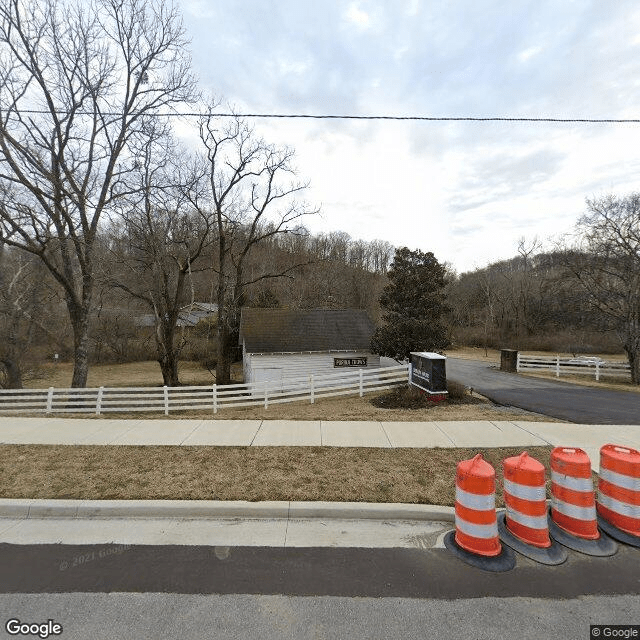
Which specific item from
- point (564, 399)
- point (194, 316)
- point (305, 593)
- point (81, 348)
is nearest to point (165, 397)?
point (81, 348)

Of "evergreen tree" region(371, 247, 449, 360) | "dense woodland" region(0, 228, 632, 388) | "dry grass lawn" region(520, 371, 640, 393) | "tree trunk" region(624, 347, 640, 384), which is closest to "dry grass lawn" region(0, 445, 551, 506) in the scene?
"evergreen tree" region(371, 247, 449, 360)

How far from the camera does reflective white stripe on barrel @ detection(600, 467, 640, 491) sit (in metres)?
3.61

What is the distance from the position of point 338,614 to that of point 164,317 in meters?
20.4

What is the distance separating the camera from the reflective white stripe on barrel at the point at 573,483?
3.56 m

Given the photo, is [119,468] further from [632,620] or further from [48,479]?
[632,620]

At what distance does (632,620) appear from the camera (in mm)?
2654

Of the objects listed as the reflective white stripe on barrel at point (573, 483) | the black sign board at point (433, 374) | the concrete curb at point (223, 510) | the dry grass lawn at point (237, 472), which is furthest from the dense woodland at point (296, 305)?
the reflective white stripe on barrel at point (573, 483)

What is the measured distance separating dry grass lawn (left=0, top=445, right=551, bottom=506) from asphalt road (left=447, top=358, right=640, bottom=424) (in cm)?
435

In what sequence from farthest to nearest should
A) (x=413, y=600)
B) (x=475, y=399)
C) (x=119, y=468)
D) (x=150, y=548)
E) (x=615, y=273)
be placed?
(x=615, y=273), (x=475, y=399), (x=119, y=468), (x=150, y=548), (x=413, y=600)

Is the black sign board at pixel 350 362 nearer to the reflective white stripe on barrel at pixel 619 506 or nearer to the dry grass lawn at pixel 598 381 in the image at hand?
the dry grass lawn at pixel 598 381

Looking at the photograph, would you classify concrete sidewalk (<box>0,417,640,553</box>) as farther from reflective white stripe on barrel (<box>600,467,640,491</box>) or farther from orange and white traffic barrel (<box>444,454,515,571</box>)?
reflective white stripe on barrel (<box>600,467,640,491</box>)

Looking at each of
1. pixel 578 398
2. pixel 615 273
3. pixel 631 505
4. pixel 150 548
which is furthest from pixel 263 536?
pixel 615 273

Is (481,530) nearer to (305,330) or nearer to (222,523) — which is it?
(222,523)

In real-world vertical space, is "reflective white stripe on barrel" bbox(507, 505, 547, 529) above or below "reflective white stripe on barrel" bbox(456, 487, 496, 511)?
below
